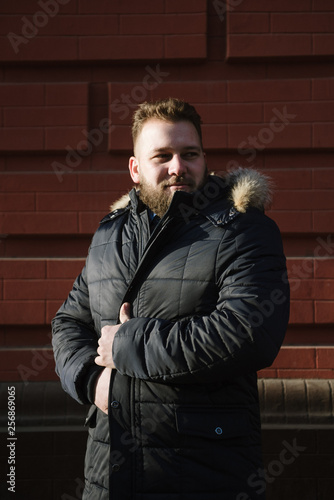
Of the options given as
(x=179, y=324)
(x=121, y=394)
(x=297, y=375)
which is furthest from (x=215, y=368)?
(x=297, y=375)

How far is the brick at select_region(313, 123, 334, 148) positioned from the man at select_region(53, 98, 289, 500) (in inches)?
78.0

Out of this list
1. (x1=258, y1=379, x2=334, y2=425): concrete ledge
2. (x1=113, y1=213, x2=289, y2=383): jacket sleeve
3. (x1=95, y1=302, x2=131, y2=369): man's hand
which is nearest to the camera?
(x1=113, y1=213, x2=289, y2=383): jacket sleeve

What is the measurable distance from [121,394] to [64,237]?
2.21 m

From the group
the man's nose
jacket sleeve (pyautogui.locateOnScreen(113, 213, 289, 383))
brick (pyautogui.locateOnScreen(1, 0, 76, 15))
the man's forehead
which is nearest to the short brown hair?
the man's forehead

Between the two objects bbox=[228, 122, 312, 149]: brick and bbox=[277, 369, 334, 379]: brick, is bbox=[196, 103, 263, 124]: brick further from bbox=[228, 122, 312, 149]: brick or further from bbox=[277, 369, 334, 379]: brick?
bbox=[277, 369, 334, 379]: brick

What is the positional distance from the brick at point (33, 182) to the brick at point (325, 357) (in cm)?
204

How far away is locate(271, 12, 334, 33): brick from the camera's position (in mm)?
3727

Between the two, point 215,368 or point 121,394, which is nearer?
point 215,368

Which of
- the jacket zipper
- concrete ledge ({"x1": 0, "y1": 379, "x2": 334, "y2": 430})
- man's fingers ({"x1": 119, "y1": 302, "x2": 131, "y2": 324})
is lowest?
concrete ledge ({"x1": 0, "y1": 379, "x2": 334, "y2": 430})

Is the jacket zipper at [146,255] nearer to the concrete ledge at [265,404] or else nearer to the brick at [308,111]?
the concrete ledge at [265,404]

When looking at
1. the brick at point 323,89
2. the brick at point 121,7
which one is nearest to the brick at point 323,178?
the brick at point 323,89

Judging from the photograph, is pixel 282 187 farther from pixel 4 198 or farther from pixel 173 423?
pixel 173 423

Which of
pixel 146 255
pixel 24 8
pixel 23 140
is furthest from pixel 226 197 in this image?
pixel 24 8

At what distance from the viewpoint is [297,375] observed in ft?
11.6
